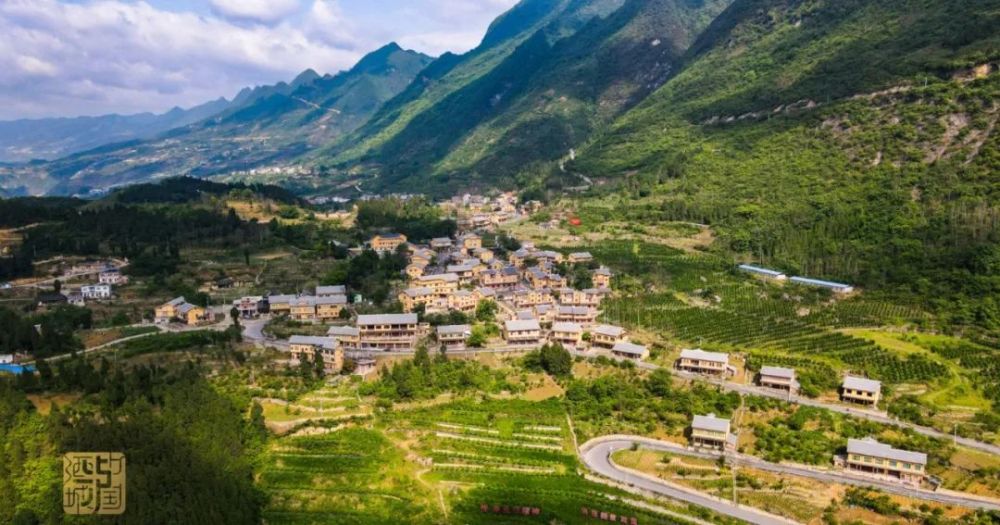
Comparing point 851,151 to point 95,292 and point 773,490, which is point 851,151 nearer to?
point 773,490

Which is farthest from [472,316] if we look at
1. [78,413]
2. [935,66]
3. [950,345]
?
[935,66]

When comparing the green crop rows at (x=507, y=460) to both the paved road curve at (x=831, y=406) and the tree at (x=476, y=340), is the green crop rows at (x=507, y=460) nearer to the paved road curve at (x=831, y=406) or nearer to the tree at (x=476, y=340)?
the tree at (x=476, y=340)

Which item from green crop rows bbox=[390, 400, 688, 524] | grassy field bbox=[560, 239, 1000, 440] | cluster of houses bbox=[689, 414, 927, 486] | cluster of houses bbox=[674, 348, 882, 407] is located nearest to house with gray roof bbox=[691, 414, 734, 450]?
cluster of houses bbox=[689, 414, 927, 486]

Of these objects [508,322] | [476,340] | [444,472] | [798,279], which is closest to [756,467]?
[444,472]

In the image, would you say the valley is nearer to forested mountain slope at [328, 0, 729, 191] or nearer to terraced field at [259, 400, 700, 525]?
terraced field at [259, 400, 700, 525]

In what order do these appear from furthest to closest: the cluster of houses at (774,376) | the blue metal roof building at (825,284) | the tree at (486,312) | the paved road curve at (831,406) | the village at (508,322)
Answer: the blue metal roof building at (825,284) → the tree at (486,312) → the cluster of houses at (774,376) → the village at (508,322) → the paved road curve at (831,406)
